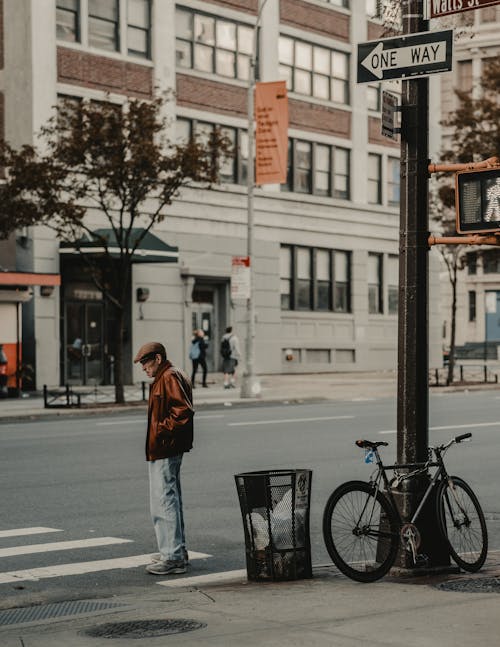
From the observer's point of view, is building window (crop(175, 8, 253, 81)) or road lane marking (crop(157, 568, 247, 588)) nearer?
road lane marking (crop(157, 568, 247, 588))

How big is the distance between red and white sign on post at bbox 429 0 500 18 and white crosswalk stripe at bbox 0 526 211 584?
15.4 ft

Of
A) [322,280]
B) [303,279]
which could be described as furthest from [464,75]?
[303,279]

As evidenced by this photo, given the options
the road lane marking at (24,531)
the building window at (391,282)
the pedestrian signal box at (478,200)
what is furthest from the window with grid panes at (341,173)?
the pedestrian signal box at (478,200)

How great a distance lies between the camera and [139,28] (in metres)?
39.6

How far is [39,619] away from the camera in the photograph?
766 cm

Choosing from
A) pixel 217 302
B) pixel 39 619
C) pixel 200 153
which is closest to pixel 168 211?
pixel 217 302

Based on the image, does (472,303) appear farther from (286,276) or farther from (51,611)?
(51,611)

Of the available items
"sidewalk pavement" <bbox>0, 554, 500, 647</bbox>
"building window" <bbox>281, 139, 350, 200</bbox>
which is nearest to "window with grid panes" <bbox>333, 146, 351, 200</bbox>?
"building window" <bbox>281, 139, 350, 200</bbox>

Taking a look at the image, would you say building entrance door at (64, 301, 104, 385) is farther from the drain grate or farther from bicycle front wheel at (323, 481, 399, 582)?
the drain grate

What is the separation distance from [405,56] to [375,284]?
41542mm

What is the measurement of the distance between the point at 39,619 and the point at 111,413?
20.1m

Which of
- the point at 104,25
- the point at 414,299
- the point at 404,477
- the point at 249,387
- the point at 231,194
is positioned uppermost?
the point at 104,25

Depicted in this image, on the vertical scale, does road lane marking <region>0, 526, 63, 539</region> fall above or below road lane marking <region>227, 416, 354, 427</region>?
below

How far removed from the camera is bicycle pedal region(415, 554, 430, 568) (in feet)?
28.8
